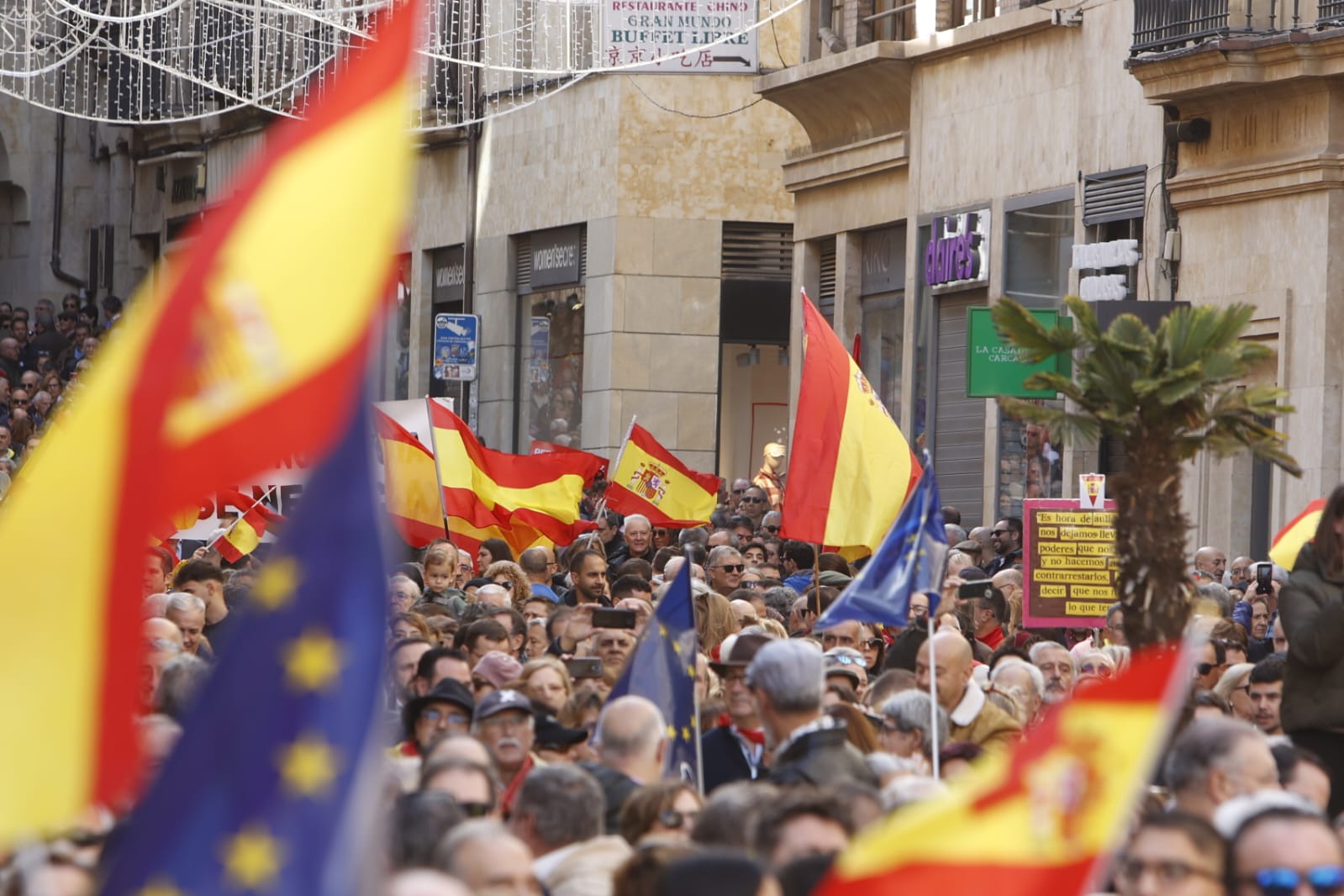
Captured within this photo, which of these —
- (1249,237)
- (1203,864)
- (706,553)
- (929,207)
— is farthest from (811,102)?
(1203,864)

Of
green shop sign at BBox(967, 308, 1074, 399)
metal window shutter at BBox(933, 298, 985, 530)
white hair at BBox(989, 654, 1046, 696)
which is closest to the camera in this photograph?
white hair at BBox(989, 654, 1046, 696)

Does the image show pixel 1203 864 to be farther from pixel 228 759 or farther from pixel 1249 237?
pixel 1249 237

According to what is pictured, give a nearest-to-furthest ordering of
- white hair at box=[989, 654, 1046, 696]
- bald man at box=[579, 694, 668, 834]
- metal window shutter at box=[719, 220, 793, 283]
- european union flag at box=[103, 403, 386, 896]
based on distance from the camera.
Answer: european union flag at box=[103, 403, 386, 896] → bald man at box=[579, 694, 668, 834] → white hair at box=[989, 654, 1046, 696] → metal window shutter at box=[719, 220, 793, 283]

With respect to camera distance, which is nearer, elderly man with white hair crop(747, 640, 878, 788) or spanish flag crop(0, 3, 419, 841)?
spanish flag crop(0, 3, 419, 841)

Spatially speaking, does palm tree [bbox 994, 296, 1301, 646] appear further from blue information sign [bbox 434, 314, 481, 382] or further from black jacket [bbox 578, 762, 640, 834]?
blue information sign [bbox 434, 314, 481, 382]

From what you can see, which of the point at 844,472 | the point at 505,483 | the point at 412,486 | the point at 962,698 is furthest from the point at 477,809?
the point at 505,483

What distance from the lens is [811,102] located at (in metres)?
31.7

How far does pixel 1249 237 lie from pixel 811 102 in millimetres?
8543

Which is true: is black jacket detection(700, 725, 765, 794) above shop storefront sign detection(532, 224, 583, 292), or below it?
below

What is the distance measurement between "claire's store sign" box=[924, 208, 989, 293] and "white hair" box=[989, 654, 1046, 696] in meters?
15.9

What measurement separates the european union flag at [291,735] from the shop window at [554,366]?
3320 cm

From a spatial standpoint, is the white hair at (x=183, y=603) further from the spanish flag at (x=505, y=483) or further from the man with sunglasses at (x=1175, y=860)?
the man with sunglasses at (x=1175, y=860)

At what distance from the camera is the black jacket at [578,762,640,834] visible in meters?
8.30

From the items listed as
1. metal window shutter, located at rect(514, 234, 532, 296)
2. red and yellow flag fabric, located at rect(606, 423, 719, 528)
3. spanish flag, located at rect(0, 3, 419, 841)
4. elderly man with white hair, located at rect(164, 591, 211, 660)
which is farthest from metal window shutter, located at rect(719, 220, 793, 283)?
spanish flag, located at rect(0, 3, 419, 841)
